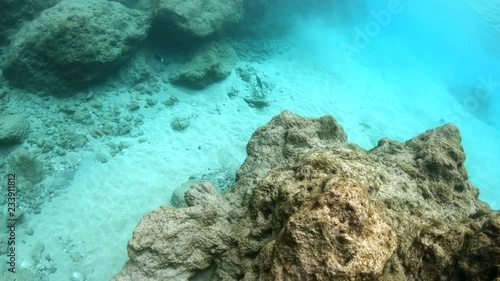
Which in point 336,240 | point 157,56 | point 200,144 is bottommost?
point 200,144

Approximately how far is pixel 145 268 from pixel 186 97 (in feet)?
27.2

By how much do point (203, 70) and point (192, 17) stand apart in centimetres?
202

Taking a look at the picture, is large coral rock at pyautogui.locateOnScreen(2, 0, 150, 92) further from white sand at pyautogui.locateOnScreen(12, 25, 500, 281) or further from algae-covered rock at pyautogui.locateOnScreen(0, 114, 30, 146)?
algae-covered rock at pyautogui.locateOnScreen(0, 114, 30, 146)

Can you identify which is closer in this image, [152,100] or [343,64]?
[152,100]

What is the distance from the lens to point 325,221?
1955 mm

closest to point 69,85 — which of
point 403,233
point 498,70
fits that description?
point 403,233

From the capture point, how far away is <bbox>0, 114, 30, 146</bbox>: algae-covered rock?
298 inches

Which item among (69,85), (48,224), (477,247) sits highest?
(477,247)

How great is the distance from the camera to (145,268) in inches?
125

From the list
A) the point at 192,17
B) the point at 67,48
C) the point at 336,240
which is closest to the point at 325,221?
the point at 336,240

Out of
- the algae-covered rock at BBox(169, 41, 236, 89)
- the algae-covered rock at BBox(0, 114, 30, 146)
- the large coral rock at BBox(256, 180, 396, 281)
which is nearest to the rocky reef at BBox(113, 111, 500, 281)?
the large coral rock at BBox(256, 180, 396, 281)

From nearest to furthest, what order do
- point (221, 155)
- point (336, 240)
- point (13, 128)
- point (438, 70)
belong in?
point (336, 240) → point (13, 128) → point (221, 155) → point (438, 70)

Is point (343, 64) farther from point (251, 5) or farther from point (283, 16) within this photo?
point (251, 5)

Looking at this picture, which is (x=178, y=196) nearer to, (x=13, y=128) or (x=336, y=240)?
(x=13, y=128)
